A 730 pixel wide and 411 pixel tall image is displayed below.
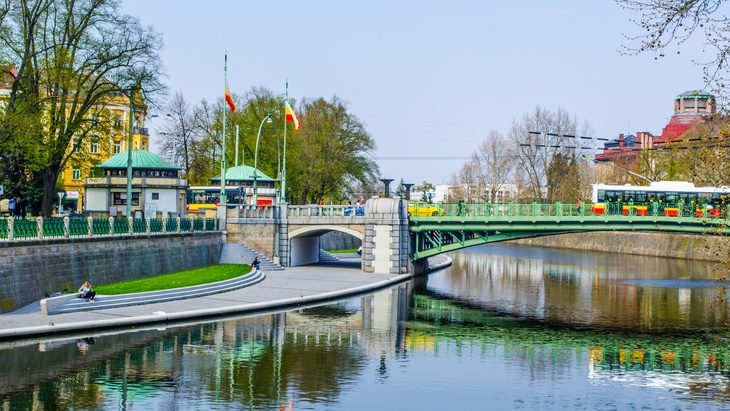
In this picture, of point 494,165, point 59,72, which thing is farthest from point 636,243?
point 59,72

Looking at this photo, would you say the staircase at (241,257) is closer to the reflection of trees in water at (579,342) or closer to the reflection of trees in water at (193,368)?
the reflection of trees in water at (579,342)

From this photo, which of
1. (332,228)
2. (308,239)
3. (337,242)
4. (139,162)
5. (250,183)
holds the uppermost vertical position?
(139,162)

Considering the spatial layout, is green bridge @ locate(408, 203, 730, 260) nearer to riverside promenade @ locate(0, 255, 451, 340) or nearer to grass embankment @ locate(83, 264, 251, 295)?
riverside promenade @ locate(0, 255, 451, 340)

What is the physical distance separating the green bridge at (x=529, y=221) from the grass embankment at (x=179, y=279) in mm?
13996

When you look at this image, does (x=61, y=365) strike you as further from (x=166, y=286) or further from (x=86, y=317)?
(x=166, y=286)

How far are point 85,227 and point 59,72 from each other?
11.1 m

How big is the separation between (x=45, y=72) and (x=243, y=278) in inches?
653

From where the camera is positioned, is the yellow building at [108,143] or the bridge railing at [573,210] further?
the bridge railing at [573,210]

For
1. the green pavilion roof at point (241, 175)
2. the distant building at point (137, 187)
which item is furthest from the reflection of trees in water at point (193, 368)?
the green pavilion roof at point (241, 175)

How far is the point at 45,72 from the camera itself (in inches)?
2045

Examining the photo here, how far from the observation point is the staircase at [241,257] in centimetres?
6481

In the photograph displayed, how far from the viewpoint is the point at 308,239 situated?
74062 mm

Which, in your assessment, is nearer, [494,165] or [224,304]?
[224,304]

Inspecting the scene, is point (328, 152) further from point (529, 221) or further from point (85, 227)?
point (85, 227)
